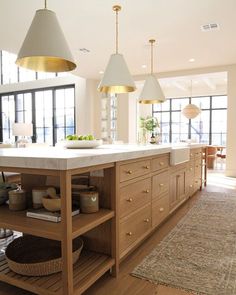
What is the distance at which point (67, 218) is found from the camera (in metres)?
1.33

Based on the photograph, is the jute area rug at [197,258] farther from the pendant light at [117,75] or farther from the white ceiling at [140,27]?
the white ceiling at [140,27]

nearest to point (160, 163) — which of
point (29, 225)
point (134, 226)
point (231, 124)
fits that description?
point (134, 226)

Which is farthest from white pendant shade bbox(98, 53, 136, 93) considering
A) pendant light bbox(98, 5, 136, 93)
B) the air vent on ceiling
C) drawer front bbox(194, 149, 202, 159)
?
the air vent on ceiling

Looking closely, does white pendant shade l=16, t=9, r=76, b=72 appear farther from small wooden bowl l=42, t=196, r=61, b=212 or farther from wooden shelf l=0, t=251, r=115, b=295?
wooden shelf l=0, t=251, r=115, b=295

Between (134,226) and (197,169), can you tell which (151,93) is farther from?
(134,226)

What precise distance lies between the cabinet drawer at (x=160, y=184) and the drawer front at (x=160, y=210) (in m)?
0.07

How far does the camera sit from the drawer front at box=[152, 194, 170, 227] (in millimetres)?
2523

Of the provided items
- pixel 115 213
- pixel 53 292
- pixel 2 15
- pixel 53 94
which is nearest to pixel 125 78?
pixel 115 213

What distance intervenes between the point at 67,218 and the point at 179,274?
1021mm

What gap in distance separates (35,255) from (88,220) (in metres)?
0.59

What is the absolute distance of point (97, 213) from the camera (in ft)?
5.59

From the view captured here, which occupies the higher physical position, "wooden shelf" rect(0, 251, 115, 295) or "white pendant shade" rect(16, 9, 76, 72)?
"white pendant shade" rect(16, 9, 76, 72)

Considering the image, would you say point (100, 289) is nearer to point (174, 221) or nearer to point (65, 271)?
point (65, 271)

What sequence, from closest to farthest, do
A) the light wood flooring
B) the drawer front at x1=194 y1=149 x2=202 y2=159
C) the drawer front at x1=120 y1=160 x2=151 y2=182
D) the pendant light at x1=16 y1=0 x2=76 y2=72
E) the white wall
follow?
the light wood flooring
the pendant light at x1=16 y1=0 x2=76 y2=72
the drawer front at x1=120 y1=160 x2=151 y2=182
the drawer front at x1=194 y1=149 x2=202 y2=159
the white wall
